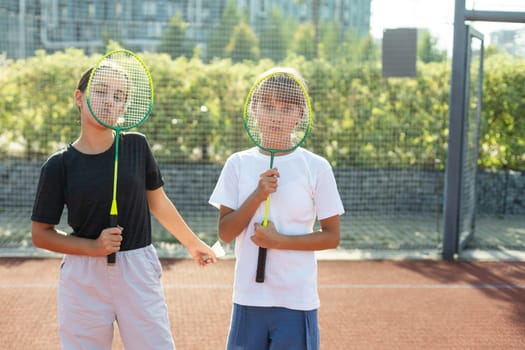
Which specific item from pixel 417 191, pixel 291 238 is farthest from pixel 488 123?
pixel 291 238

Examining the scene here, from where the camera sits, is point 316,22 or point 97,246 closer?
point 97,246

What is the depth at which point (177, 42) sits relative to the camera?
10086 millimetres

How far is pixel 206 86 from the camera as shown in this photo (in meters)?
9.52

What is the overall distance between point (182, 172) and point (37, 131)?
6.35ft

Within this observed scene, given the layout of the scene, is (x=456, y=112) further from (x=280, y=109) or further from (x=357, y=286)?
(x=280, y=109)

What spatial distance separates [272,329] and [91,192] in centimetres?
86

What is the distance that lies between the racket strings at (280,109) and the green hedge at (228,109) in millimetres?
6430

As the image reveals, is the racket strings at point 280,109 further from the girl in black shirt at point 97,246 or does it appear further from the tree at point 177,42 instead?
the tree at point 177,42

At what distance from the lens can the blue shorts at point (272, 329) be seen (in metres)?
2.62

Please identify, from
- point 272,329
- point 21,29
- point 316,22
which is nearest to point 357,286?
point 272,329

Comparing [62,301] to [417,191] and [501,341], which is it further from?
[417,191]

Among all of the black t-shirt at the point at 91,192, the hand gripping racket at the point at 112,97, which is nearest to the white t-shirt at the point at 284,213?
the black t-shirt at the point at 91,192

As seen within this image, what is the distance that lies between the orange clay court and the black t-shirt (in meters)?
2.04

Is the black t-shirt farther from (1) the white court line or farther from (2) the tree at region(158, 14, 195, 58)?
(2) the tree at region(158, 14, 195, 58)
